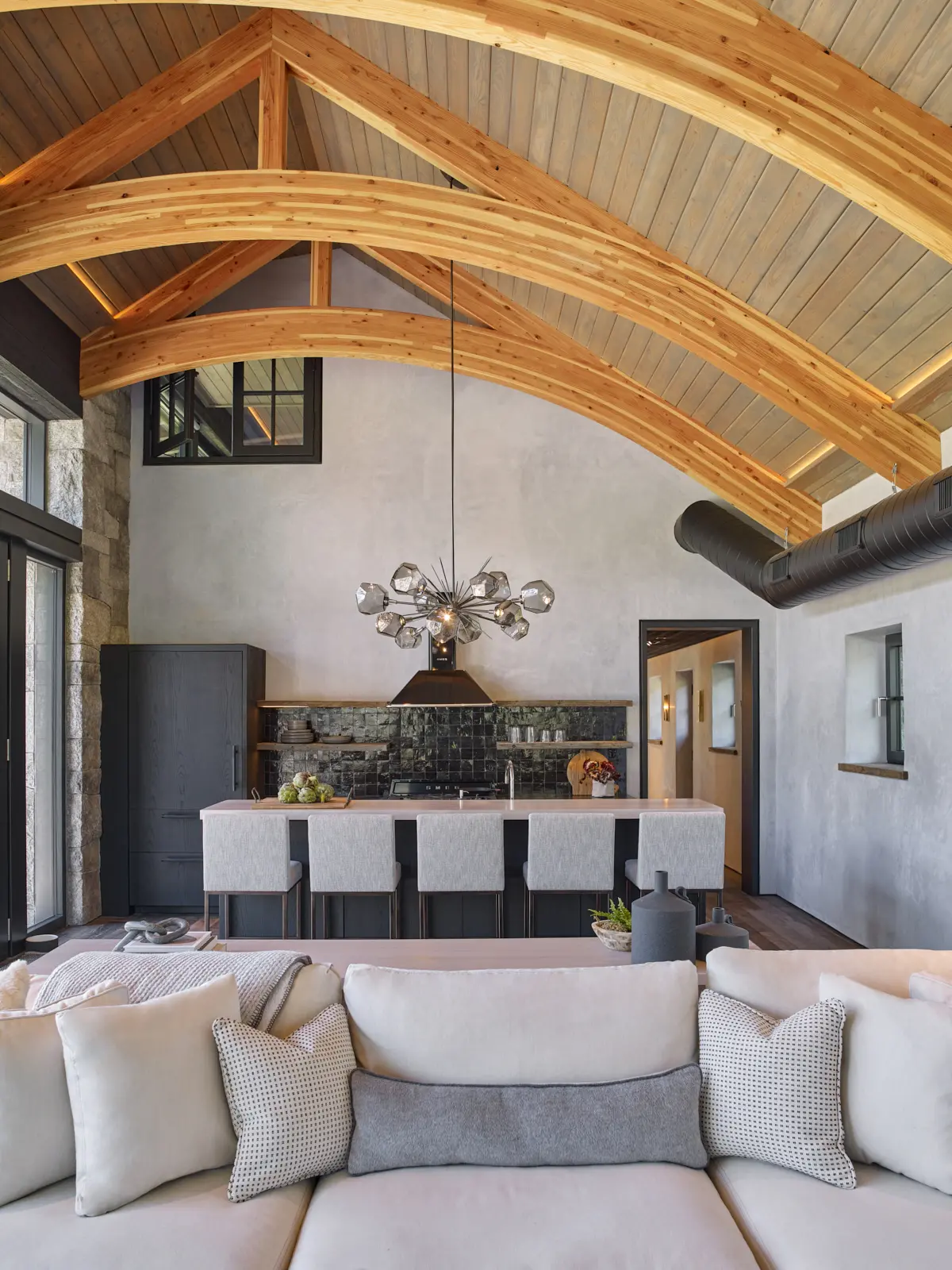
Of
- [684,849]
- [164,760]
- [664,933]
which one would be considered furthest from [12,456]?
[664,933]

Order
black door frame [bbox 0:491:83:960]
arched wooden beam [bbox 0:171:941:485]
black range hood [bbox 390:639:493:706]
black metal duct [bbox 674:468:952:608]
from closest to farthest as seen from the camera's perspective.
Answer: black metal duct [bbox 674:468:952:608], arched wooden beam [bbox 0:171:941:485], black door frame [bbox 0:491:83:960], black range hood [bbox 390:639:493:706]

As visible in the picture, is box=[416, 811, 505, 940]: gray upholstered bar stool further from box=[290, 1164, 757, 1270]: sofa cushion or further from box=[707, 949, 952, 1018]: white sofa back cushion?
box=[290, 1164, 757, 1270]: sofa cushion

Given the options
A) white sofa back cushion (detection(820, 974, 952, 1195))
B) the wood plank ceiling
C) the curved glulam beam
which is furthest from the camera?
the curved glulam beam

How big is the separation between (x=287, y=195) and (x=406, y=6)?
63.1 inches

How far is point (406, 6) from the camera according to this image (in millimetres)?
3160

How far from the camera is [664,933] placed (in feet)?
8.97

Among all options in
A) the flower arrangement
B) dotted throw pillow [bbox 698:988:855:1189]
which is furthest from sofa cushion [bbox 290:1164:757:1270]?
the flower arrangement

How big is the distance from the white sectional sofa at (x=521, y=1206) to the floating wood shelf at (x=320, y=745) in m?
5.01

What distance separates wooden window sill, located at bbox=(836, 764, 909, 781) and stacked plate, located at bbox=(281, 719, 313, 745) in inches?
157

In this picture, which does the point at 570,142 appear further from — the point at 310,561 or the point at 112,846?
the point at 112,846

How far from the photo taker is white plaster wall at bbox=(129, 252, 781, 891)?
7680 millimetres

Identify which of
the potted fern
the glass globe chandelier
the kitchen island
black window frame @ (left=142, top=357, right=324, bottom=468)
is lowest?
the kitchen island

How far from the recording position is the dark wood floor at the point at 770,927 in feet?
19.6

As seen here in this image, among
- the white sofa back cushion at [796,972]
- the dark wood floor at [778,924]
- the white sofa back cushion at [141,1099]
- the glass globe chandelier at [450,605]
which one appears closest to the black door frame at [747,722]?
the dark wood floor at [778,924]
